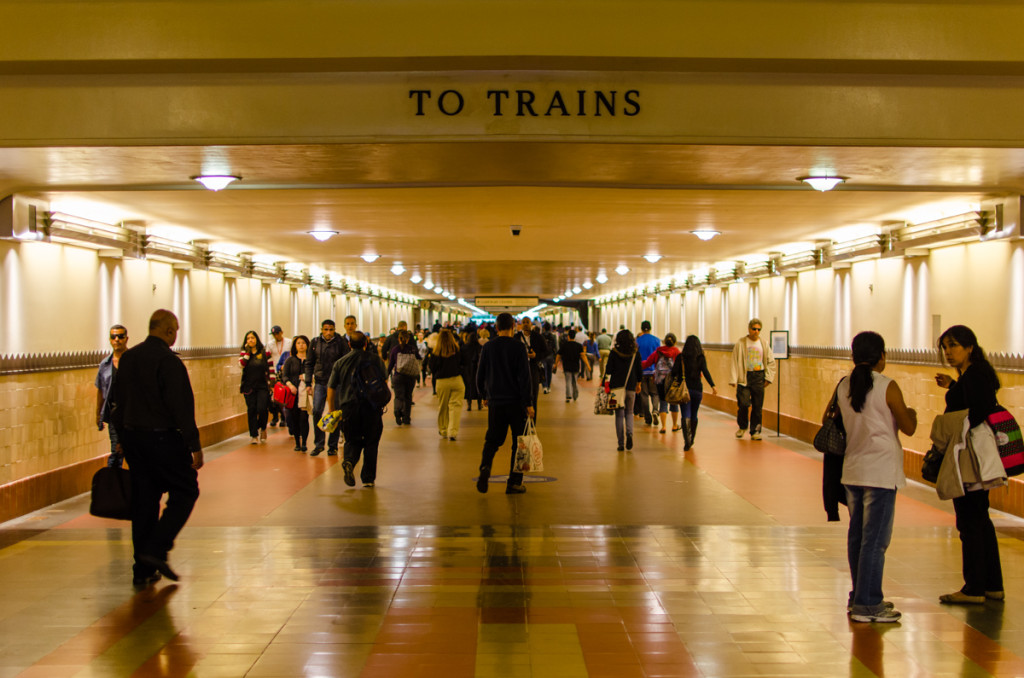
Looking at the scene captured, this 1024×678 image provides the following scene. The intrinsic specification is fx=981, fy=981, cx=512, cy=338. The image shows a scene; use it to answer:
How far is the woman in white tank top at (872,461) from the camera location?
559 cm

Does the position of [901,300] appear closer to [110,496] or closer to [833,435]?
[833,435]

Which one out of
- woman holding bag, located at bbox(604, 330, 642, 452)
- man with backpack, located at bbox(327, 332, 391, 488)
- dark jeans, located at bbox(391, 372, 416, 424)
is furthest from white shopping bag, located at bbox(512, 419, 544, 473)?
dark jeans, located at bbox(391, 372, 416, 424)

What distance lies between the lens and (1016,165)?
7.47 meters

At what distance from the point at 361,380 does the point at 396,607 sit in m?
4.43

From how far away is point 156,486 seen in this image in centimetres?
Result: 662

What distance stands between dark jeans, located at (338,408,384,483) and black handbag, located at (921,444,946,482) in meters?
5.73

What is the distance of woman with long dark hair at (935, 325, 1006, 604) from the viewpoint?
5.97 meters

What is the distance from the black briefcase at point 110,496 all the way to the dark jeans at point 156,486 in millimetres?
45

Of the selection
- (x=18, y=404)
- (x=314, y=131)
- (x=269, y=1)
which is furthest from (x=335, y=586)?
(x=18, y=404)

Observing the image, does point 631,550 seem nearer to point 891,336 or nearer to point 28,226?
point 28,226

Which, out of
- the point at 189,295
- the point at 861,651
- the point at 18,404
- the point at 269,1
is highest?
the point at 269,1

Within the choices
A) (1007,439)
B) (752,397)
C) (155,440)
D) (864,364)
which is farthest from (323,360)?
(1007,439)

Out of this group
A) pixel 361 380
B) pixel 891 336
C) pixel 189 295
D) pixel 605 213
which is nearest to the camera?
pixel 361 380

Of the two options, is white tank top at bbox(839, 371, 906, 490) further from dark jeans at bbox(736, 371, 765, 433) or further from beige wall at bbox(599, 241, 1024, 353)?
dark jeans at bbox(736, 371, 765, 433)
